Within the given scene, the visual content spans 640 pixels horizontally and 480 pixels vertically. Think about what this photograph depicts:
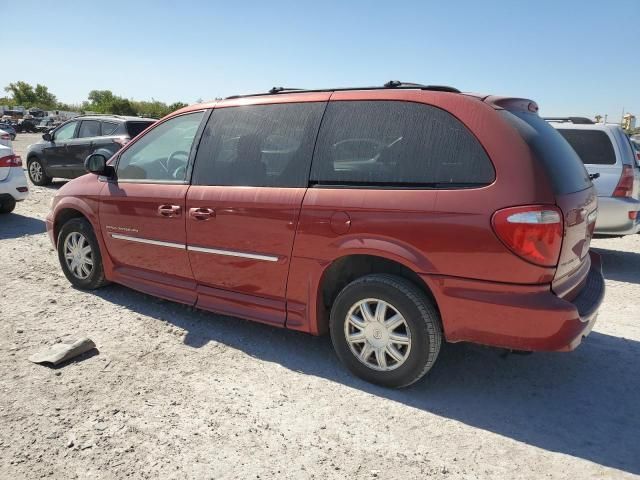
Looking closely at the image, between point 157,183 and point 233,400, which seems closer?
point 233,400

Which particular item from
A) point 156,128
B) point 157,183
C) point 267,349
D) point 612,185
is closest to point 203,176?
point 157,183

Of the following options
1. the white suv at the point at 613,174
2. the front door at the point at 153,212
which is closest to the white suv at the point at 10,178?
the front door at the point at 153,212

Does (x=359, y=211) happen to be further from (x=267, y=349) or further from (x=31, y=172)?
(x=31, y=172)

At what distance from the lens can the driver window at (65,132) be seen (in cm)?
1159

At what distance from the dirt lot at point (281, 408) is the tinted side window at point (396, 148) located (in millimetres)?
1399

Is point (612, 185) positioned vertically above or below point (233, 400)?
above

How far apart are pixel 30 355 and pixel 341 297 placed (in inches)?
93.5

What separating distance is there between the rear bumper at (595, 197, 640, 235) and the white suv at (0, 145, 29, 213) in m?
8.94

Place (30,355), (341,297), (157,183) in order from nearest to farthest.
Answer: (341,297)
(30,355)
(157,183)

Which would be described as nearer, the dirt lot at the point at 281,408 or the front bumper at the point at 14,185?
the dirt lot at the point at 281,408

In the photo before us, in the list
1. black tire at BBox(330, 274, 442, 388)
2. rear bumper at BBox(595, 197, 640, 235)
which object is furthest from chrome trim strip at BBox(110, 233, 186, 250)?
rear bumper at BBox(595, 197, 640, 235)

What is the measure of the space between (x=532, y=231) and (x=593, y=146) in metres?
4.96

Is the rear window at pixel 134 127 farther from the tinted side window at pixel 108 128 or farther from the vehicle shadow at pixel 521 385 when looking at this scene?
the vehicle shadow at pixel 521 385

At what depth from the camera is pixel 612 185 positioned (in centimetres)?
641
